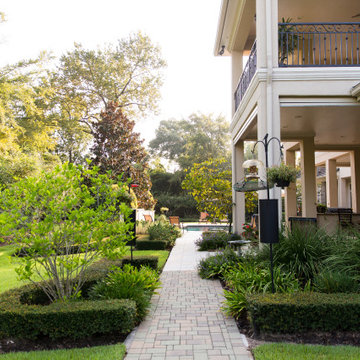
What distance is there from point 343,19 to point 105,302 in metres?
9.70

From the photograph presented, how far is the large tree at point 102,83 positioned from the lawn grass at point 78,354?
20287 mm

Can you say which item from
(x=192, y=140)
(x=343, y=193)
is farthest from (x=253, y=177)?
(x=192, y=140)

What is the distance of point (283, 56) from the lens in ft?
23.4

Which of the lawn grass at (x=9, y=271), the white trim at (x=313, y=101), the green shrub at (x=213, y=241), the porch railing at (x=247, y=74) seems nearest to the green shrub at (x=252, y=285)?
the lawn grass at (x=9, y=271)

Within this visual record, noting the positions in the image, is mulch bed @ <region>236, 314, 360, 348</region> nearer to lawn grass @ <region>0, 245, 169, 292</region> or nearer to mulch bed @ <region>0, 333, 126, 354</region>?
mulch bed @ <region>0, 333, 126, 354</region>

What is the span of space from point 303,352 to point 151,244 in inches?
338

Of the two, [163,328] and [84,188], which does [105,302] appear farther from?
[84,188]

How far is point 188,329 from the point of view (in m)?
4.11

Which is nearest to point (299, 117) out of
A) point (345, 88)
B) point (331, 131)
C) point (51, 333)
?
point (345, 88)

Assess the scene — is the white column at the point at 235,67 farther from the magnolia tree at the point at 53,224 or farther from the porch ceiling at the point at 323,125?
the magnolia tree at the point at 53,224

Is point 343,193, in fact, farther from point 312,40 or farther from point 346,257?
point 346,257

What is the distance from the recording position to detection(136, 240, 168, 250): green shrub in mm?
11484

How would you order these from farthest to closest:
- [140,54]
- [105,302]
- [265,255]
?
[140,54] → [265,255] → [105,302]

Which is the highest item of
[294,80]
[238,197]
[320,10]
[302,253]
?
[320,10]
